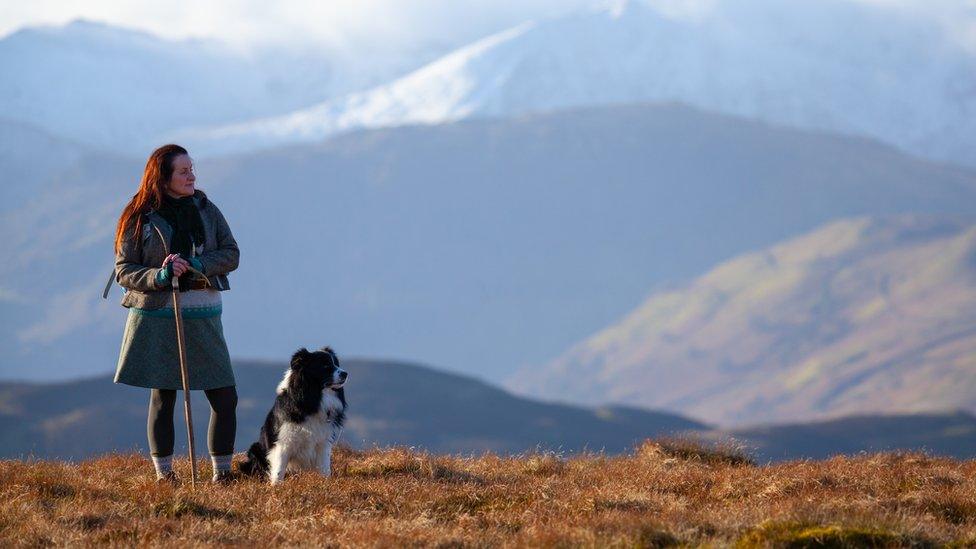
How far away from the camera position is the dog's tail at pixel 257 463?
11484 mm

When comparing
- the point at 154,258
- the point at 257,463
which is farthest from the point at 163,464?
the point at 154,258

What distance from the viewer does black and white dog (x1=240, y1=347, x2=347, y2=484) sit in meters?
11.1

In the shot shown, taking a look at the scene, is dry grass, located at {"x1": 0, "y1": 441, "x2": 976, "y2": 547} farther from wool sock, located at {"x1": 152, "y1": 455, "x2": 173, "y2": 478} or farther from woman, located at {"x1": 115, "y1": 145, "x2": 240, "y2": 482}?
woman, located at {"x1": 115, "y1": 145, "x2": 240, "y2": 482}

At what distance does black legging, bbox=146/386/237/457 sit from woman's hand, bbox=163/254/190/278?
98cm

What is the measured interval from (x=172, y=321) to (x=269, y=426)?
1454mm

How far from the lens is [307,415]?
11.2m

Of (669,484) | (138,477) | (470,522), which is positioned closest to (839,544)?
(470,522)

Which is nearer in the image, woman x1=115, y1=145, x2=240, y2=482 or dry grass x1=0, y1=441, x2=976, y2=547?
dry grass x1=0, y1=441, x2=976, y2=547

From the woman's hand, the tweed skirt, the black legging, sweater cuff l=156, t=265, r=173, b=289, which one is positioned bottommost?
the black legging

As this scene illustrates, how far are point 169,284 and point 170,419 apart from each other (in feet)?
3.70

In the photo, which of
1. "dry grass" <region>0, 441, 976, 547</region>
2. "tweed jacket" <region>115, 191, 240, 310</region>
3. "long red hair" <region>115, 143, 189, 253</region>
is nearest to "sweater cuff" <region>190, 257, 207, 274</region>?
"tweed jacket" <region>115, 191, 240, 310</region>

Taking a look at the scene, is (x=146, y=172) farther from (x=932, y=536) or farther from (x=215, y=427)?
(x=932, y=536)

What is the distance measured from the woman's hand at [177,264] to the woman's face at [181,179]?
59 centimetres

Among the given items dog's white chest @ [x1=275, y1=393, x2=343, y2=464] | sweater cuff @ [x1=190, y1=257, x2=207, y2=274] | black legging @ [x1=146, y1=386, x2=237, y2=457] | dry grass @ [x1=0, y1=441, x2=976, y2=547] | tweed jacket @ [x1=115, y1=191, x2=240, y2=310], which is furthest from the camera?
dog's white chest @ [x1=275, y1=393, x2=343, y2=464]
